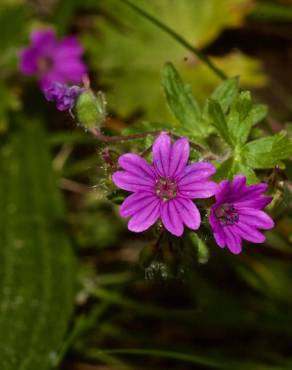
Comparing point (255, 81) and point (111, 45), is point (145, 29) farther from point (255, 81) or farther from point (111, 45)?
point (255, 81)

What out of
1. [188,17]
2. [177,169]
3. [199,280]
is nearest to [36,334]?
[199,280]

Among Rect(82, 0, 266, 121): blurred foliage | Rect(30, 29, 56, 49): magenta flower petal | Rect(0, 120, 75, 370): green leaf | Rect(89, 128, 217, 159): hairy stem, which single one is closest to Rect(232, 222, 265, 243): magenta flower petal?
Rect(89, 128, 217, 159): hairy stem

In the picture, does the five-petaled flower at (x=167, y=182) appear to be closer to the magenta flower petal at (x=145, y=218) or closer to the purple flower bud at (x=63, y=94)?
the magenta flower petal at (x=145, y=218)

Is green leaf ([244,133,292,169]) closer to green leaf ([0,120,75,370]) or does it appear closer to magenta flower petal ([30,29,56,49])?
green leaf ([0,120,75,370])

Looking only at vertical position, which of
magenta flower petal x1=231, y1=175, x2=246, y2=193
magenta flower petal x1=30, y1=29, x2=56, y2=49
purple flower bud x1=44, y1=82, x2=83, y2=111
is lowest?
magenta flower petal x1=30, y1=29, x2=56, y2=49

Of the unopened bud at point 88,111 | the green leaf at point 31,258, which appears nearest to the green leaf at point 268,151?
the unopened bud at point 88,111

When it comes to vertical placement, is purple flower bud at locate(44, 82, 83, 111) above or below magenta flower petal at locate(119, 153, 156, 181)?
above

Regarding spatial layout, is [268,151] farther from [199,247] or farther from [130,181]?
[130,181]
